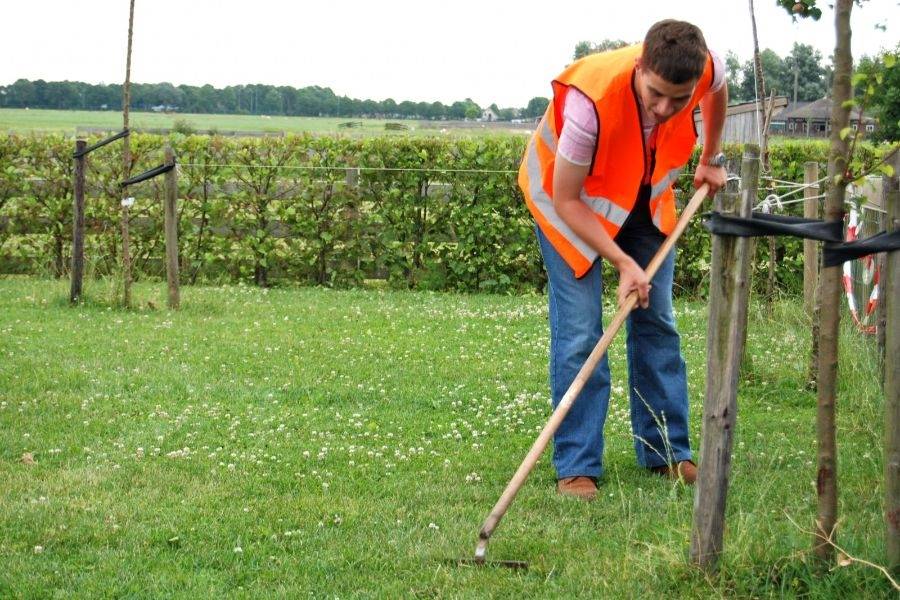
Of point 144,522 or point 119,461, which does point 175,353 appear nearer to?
point 119,461

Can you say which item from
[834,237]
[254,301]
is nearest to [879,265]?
[834,237]

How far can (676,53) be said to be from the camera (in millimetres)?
3547

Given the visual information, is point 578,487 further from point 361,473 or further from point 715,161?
point 715,161

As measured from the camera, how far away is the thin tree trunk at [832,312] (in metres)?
3.05

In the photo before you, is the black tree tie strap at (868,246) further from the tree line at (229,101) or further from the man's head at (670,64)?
the tree line at (229,101)

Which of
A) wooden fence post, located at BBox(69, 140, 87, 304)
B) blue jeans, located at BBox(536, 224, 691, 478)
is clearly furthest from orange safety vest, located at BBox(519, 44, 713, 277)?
wooden fence post, located at BBox(69, 140, 87, 304)

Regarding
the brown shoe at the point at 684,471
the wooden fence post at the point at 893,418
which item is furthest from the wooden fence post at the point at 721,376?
the brown shoe at the point at 684,471

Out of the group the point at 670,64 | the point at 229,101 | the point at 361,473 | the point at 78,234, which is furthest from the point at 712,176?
the point at 229,101

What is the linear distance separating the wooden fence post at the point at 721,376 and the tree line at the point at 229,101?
48.6m

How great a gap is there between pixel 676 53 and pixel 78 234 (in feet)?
24.6

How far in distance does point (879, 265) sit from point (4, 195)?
923 centimetres

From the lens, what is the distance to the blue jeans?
446cm

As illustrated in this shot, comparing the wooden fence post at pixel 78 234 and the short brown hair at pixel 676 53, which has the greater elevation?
the short brown hair at pixel 676 53

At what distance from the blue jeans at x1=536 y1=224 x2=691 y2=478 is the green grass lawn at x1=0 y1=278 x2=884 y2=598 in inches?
7.3
